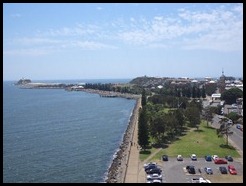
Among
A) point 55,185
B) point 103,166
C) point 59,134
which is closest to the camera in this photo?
point 55,185

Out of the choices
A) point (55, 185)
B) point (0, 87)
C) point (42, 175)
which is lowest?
point (42, 175)

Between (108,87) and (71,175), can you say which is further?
(108,87)

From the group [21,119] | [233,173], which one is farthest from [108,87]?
[233,173]

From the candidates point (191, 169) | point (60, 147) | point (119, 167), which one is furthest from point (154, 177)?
point (60, 147)

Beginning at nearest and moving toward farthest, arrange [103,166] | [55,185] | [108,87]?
[55,185]
[103,166]
[108,87]

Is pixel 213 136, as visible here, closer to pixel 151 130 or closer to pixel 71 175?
pixel 151 130

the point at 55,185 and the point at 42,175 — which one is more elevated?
the point at 55,185

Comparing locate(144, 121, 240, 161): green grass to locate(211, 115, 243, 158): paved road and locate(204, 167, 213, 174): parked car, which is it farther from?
locate(204, 167, 213, 174): parked car
